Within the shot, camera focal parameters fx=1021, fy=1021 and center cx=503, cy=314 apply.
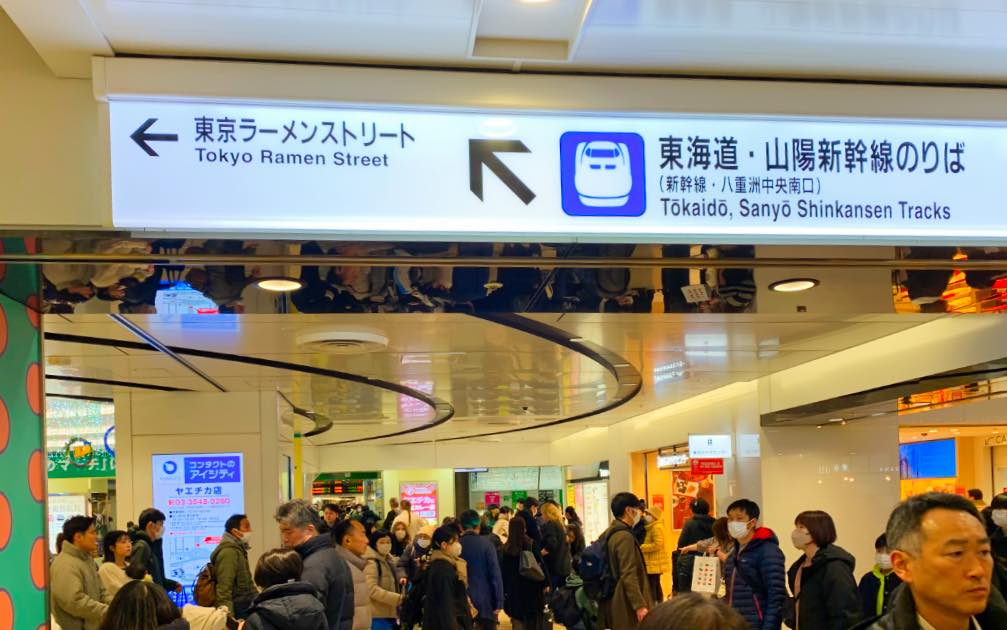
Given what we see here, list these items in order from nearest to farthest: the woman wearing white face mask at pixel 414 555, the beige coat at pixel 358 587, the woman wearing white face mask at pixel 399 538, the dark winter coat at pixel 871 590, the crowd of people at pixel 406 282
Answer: the crowd of people at pixel 406 282
the beige coat at pixel 358 587
the dark winter coat at pixel 871 590
the woman wearing white face mask at pixel 414 555
the woman wearing white face mask at pixel 399 538

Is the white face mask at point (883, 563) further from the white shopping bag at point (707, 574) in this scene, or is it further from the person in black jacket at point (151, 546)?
the person in black jacket at point (151, 546)

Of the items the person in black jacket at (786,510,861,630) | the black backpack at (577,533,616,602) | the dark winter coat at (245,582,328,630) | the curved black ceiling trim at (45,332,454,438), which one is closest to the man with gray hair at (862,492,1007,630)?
the dark winter coat at (245,582,328,630)

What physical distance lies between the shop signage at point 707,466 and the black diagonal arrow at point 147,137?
1082 cm

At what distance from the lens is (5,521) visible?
3.48 m

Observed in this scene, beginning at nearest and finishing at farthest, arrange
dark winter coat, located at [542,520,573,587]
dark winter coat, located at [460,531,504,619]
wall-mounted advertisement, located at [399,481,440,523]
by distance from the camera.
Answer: dark winter coat, located at [460,531,504,619]
dark winter coat, located at [542,520,573,587]
wall-mounted advertisement, located at [399,481,440,523]

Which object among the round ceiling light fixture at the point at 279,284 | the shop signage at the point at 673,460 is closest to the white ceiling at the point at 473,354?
the shop signage at the point at 673,460

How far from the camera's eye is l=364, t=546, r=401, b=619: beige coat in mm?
7727

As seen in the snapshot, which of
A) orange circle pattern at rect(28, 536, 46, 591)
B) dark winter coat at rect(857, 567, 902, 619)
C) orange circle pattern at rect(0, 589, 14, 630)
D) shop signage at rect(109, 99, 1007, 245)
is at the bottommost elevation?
dark winter coat at rect(857, 567, 902, 619)

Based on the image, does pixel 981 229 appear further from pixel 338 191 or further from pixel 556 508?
pixel 556 508

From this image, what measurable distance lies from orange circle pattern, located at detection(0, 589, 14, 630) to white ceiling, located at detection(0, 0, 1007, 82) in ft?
5.86

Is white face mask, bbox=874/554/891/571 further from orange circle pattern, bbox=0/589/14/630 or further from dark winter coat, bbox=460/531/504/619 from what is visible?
orange circle pattern, bbox=0/589/14/630

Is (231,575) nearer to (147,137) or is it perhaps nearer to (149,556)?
(149,556)

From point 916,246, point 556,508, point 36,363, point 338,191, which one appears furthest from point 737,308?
point 556,508

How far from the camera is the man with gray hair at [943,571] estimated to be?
2215mm
